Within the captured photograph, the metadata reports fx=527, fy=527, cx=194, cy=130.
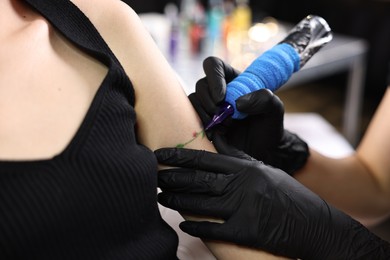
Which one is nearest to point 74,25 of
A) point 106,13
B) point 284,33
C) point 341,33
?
point 106,13

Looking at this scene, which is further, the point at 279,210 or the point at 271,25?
the point at 271,25

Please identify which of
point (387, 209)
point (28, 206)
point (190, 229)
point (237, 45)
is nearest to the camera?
point (28, 206)

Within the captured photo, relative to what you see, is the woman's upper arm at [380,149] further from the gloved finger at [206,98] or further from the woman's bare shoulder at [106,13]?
the woman's bare shoulder at [106,13]

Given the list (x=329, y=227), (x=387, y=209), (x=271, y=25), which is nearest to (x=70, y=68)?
(x=329, y=227)

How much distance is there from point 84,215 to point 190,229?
0.26 m

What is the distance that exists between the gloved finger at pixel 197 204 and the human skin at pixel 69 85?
0.07m

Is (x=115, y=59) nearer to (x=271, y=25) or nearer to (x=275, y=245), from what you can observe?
(x=275, y=245)

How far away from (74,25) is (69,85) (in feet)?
0.44

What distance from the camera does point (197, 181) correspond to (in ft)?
3.10

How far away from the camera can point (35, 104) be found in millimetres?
813

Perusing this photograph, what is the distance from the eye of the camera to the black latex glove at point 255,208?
92 cm

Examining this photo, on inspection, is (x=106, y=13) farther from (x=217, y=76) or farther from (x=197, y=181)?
(x=197, y=181)

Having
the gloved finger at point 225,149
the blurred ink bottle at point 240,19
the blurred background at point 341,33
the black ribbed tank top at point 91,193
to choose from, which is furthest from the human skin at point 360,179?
the blurred background at point 341,33

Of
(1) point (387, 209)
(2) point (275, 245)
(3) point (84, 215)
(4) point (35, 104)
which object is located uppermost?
(4) point (35, 104)
